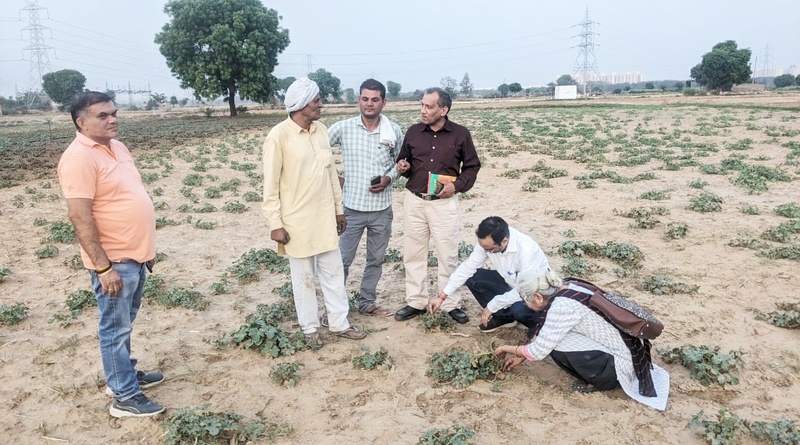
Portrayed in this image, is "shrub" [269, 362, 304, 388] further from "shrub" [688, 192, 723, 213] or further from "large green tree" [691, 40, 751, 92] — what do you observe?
"large green tree" [691, 40, 751, 92]

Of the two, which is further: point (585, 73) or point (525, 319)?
point (585, 73)

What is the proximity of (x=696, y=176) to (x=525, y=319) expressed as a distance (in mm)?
9179

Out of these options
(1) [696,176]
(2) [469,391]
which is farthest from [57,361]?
(1) [696,176]

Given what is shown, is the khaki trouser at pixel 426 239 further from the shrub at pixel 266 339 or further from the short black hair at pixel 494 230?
the shrub at pixel 266 339

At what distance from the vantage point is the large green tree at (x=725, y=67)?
71.8m

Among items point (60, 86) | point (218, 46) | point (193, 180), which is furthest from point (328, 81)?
point (193, 180)

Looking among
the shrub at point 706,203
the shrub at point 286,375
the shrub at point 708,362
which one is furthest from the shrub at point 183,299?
the shrub at point 706,203

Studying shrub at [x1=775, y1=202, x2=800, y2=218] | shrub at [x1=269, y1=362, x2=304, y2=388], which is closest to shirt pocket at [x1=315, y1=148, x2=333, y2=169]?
shrub at [x1=269, y1=362, x2=304, y2=388]

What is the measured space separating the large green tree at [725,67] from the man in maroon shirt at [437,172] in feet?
271

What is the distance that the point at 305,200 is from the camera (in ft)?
14.3

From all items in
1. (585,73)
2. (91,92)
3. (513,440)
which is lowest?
(513,440)

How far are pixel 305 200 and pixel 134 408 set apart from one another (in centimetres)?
199

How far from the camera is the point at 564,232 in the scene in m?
8.02

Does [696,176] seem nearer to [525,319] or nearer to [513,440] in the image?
[525,319]
